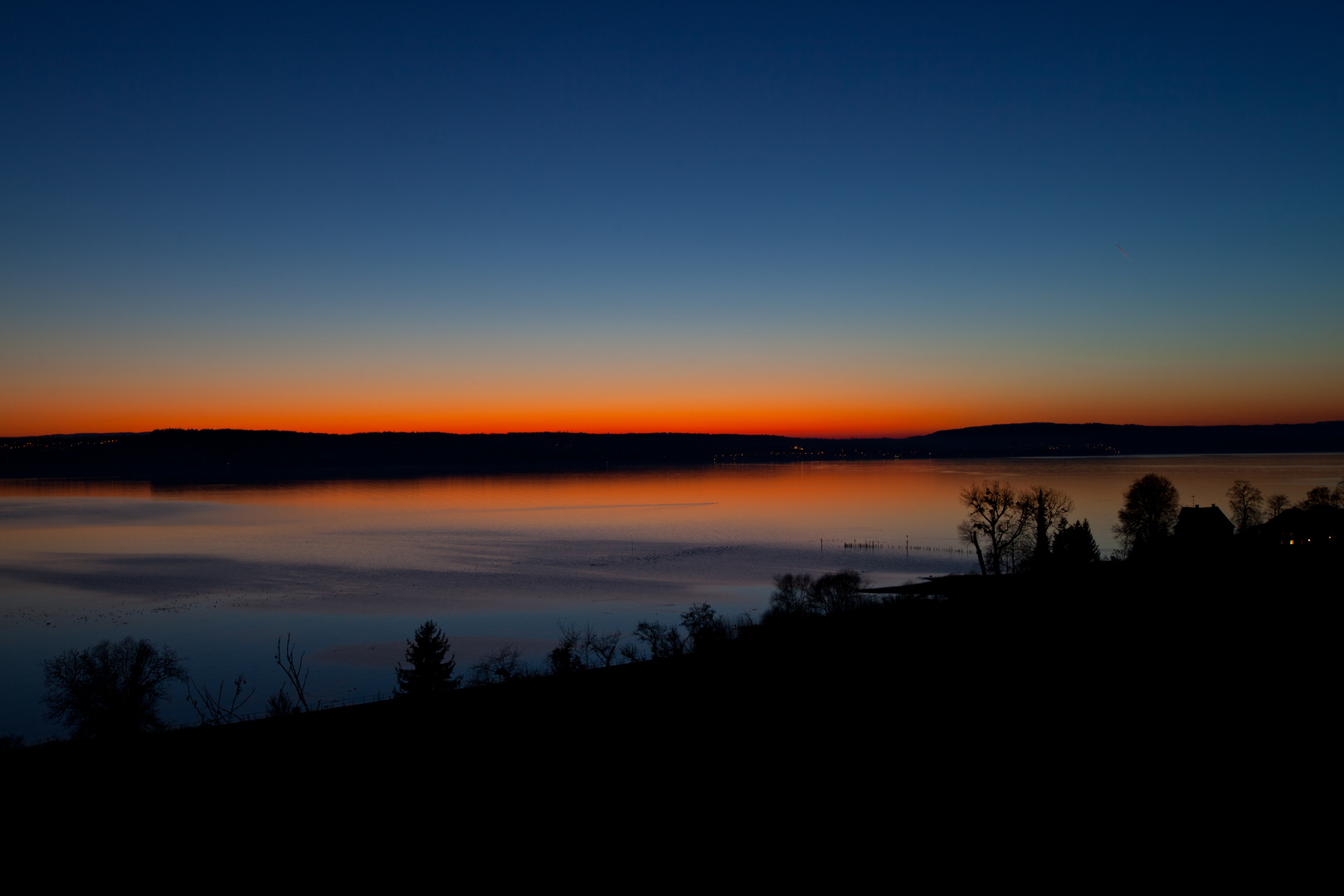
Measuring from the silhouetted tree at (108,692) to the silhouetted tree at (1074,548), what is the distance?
1296 inches

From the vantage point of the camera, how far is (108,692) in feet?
64.1

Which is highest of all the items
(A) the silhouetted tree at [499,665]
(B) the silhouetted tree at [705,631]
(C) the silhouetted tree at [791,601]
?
(B) the silhouetted tree at [705,631]

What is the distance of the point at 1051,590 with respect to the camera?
25125 mm

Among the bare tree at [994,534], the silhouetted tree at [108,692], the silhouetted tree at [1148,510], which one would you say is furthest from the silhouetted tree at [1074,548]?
the silhouetted tree at [108,692]

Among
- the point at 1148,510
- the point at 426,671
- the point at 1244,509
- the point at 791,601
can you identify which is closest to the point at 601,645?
the point at 426,671

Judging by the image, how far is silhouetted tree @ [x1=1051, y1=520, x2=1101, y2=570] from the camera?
3372cm

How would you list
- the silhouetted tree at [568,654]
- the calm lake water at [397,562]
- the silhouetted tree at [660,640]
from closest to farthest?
the silhouetted tree at [568,654]
the silhouetted tree at [660,640]
the calm lake water at [397,562]

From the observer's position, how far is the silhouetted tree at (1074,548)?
33.7 m

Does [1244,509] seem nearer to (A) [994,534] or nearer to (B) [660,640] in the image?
(A) [994,534]

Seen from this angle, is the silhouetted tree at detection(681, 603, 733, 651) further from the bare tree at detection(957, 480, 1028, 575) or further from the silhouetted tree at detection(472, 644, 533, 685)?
the bare tree at detection(957, 480, 1028, 575)

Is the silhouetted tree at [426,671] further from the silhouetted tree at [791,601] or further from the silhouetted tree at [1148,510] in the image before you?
the silhouetted tree at [1148,510]

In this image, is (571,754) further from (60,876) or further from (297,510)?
(297,510)

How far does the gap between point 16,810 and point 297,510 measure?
78.3m

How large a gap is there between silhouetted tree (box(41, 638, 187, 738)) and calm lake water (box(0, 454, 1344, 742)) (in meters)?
0.75
